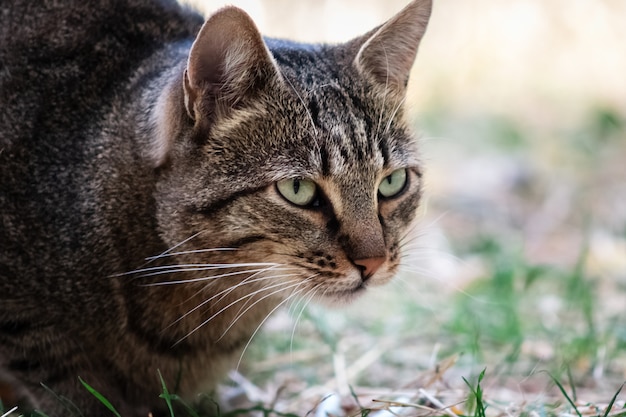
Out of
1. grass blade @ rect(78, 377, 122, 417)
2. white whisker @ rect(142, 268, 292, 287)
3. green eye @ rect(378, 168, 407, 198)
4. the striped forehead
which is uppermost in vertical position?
the striped forehead

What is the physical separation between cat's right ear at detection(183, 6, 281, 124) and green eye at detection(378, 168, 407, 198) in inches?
17.2

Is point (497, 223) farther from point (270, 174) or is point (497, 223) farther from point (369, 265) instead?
point (270, 174)

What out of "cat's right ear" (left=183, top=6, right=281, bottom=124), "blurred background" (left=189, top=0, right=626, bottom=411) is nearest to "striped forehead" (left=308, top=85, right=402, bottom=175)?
"cat's right ear" (left=183, top=6, right=281, bottom=124)

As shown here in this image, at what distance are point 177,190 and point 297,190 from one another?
0.34 meters

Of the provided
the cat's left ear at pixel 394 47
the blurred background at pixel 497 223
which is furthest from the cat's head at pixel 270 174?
the blurred background at pixel 497 223

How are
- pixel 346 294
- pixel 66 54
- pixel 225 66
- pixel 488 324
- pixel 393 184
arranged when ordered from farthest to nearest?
pixel 488 324 → pixel 66 54 → pixel 393 184 → pixel 346 294 → pixel 225 66

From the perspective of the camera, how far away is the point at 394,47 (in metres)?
2.41

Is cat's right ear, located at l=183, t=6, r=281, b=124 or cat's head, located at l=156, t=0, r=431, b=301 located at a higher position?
cat's right ear, located at l=183, t=6, r=281, b=124

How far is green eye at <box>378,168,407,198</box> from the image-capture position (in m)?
2.29

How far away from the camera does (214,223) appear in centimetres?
214

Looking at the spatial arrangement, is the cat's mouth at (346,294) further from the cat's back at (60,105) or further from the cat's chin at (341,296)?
the cat's back at (60,105)

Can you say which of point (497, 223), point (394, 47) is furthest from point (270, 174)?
point (497, 223)

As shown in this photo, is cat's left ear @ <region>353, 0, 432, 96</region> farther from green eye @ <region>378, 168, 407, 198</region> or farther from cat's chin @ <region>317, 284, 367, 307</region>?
cat's chin @ <region>317, 284, 367, 307</region>

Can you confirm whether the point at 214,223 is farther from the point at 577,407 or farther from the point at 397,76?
the point at 577,407
